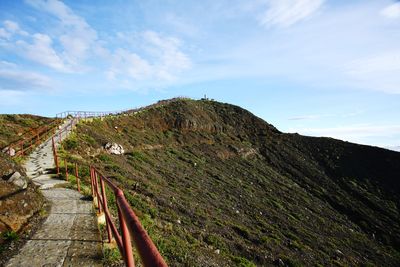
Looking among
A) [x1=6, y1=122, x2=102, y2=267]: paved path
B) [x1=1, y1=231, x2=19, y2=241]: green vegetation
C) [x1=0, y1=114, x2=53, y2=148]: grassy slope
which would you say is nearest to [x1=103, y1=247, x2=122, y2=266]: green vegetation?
[x1=6, y1=122, x2=102, y2=267]: paved path

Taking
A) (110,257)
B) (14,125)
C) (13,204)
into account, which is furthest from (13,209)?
(14,125)

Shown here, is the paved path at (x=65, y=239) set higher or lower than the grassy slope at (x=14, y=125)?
lower

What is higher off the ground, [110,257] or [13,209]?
[13,209]

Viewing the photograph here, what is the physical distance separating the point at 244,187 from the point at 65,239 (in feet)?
95.3

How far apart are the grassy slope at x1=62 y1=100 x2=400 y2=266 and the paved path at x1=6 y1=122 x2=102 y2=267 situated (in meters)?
3.33

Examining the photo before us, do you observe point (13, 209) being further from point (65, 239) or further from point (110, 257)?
point (110, 257)

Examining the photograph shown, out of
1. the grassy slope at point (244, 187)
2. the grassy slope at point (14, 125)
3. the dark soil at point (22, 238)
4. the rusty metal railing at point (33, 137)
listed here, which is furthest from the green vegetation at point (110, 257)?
the grassy slope at point (14, 125)

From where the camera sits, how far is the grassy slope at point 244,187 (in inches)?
661

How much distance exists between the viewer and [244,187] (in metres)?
34.0

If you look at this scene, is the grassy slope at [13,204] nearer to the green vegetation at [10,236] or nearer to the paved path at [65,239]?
the green vegetation at [10,236]

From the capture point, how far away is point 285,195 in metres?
35.3

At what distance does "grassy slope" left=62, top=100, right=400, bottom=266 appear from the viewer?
16797 mm

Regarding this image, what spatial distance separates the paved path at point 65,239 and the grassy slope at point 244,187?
3.33 metres

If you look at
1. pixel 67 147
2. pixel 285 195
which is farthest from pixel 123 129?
pixel 285 195
